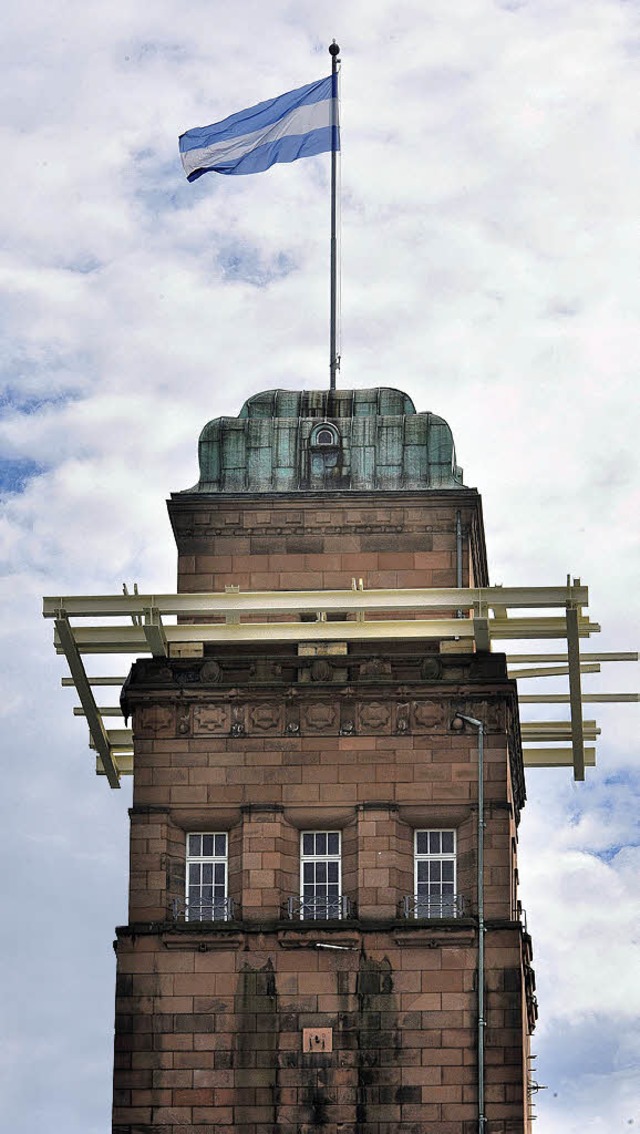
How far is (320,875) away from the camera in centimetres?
8712

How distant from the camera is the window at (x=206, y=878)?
285 ft

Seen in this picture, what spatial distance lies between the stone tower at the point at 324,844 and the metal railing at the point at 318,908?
0.07 metres

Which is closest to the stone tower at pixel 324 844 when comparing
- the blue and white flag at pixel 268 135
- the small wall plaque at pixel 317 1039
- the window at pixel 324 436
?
the small wall plaque at pixel 317 1039

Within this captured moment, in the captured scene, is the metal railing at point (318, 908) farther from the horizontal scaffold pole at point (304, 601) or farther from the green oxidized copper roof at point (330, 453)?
the green oxidized copper roof at point (330, 453)

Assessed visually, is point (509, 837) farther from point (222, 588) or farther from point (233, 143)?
point (233, 143)

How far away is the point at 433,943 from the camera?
3369 inches

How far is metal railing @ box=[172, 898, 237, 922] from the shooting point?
8662 centimetres

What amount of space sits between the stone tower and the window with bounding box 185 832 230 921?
0.05 meters

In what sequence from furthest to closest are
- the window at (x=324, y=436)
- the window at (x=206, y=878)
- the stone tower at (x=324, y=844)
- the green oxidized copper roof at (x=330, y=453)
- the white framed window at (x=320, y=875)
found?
1. the window at (x=324, y=436)
2. the green oxidized copper roof at (x=330, y=453)
3. the window at (x=206, y=878)
4. the white framed window at (x=320, y=875)
5. the stone tower at (x=324, y=844)

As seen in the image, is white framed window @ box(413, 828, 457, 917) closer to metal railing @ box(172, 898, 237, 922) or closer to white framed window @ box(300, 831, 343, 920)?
white framed window @ box(300, 831, 343, 920)

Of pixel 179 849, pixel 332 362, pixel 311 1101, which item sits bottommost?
pixel 311 1101

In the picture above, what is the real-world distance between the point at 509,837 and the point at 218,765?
7.07 meters

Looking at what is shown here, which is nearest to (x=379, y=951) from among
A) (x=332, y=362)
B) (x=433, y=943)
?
(x=433, y=943)

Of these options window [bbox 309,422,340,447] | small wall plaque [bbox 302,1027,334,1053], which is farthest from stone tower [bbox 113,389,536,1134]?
window [bbox 309,422,340,447]
